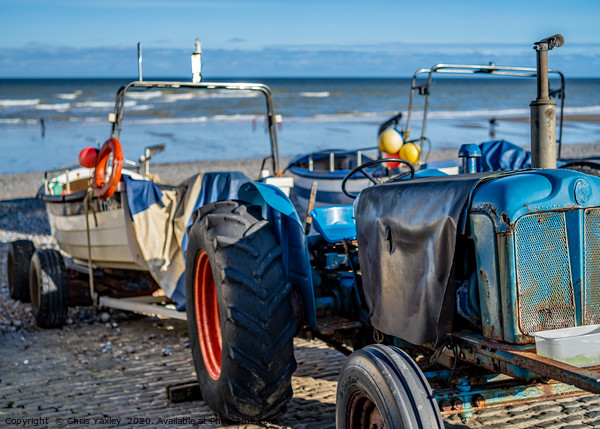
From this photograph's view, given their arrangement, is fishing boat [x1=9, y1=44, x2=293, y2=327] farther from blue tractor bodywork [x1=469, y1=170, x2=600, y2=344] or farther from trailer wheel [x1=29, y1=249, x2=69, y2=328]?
blue tractor bodywork [x1=469, y1=170, x2=600, y2=344]

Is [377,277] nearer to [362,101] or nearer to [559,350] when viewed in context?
[559,350]

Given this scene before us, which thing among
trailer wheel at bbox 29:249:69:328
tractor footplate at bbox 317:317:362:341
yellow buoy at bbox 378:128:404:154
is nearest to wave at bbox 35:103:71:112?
yellow buoy at bbox 378:128:404:154

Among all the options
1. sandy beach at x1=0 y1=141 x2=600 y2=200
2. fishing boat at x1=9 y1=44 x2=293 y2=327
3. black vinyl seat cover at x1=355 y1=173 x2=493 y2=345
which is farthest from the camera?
sandy beach at x1=0 y1=141 x2=600 y2=200

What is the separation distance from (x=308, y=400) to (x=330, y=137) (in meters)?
23.3

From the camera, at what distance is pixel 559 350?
2428 millimetres

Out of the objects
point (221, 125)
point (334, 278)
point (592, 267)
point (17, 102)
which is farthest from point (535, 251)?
point (17, 102)

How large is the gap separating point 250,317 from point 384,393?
1.20 m

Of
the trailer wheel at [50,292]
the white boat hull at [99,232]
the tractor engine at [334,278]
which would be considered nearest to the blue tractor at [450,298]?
the tractor engine at [334,278]

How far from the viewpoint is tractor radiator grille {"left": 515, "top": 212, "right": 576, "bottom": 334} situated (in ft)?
8.56

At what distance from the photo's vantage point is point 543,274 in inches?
104

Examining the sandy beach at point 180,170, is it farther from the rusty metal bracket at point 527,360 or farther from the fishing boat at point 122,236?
the rusty metal bracket at point 527,360

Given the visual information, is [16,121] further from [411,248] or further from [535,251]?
[535,251]

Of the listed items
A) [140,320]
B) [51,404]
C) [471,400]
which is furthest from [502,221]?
[140,320]

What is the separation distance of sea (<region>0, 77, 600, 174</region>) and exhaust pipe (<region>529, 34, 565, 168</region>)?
7.07 metres
